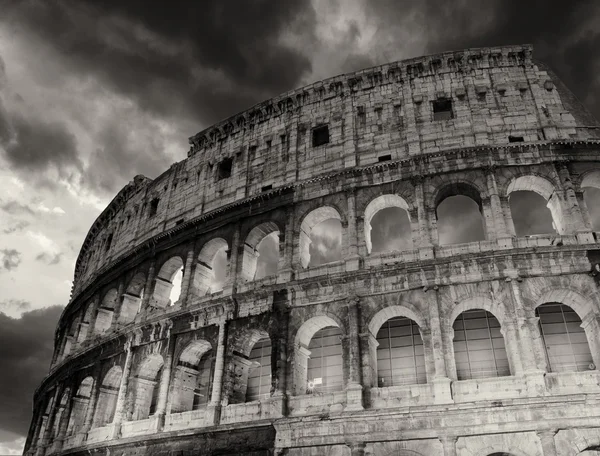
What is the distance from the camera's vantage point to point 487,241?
13.9 m

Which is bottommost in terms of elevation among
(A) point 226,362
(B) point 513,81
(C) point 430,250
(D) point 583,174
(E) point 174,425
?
(E) point 174,425

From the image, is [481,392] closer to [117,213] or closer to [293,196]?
[293,196]

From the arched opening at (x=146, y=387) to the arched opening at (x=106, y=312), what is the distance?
508 cm

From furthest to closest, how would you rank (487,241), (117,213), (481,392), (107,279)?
(117,213)
(107,279)
(487,241)
(481,392)

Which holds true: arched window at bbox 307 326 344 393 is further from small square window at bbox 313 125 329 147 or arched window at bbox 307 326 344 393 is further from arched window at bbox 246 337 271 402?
small square window at bbox 313 125 329 147

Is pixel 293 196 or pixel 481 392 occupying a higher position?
pixel 293 196

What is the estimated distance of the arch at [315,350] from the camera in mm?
13969

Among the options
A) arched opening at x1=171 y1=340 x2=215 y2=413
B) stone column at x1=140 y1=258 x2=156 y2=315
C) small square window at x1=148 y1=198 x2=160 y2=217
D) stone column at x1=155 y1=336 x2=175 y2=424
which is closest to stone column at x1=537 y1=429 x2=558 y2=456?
arched opening at x1=171 y1=340 x2=215 y2=413

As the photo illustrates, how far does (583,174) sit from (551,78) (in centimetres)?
421

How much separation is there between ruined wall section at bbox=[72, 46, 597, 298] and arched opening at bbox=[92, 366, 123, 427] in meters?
5.11

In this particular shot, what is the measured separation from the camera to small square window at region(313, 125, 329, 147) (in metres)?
18.2

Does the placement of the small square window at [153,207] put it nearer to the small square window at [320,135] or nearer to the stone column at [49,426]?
the small square window at [320,135]

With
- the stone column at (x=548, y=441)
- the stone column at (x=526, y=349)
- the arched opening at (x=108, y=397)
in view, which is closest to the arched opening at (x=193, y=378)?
the arched opening at (x=108, y=397)

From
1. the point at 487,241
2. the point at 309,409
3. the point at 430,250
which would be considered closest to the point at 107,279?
the point at 309,409
